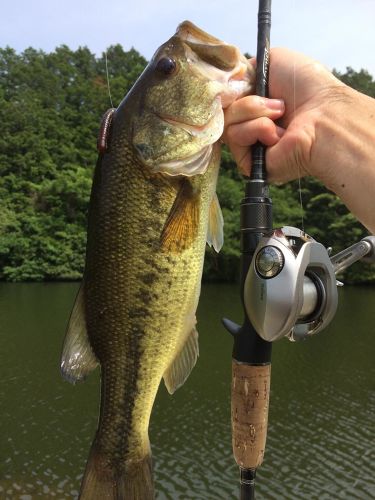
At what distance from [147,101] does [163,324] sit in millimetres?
855

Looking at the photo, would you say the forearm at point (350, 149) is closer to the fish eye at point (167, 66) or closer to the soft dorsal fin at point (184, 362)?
the fish eye at point (167, 66)

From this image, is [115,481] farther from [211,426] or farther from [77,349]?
[211,426]

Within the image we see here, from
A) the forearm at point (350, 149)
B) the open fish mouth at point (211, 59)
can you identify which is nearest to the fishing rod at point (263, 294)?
the open fish mouth at point (211, 59)

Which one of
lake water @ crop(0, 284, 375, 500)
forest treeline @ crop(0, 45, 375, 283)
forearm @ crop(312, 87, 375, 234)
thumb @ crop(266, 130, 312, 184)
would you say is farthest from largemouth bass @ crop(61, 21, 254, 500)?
forest treeline @ crop(0, 45, 375, 283)

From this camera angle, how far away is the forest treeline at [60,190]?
137ft

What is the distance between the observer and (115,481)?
2.10m

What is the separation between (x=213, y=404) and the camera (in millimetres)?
14477

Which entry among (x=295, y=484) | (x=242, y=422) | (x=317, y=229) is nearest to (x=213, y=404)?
(x=295, y=484)

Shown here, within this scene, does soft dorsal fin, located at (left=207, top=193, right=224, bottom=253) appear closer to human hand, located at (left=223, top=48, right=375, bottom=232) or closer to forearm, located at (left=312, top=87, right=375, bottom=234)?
human hand, located at (left=223, top=48, right=375, bottom=232)

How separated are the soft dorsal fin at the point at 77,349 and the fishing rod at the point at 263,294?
595 millimetres

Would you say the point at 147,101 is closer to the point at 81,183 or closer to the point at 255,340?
the point at 255,340

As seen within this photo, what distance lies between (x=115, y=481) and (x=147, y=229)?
0.97 meters

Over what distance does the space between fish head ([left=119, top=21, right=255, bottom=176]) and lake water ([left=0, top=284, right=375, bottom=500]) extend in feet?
31.4

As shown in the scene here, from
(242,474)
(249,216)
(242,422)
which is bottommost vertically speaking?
(242,474)
